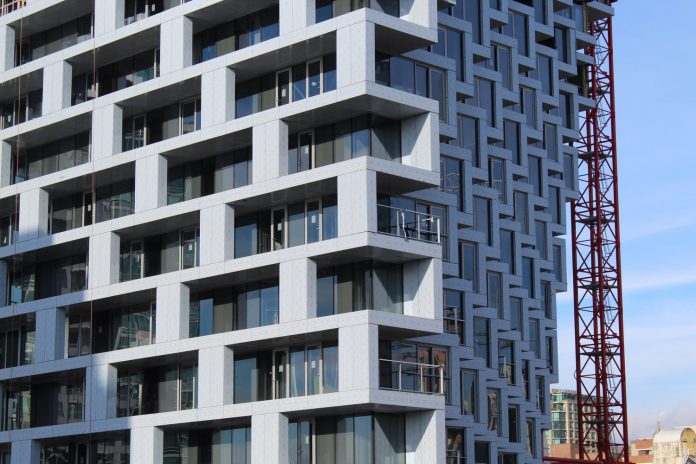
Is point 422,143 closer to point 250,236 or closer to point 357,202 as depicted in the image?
point 357,202

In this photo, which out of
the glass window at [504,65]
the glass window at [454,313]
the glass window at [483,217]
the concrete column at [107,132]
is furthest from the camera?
the glass window at [504,65]

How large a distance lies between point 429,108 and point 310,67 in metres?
6.02

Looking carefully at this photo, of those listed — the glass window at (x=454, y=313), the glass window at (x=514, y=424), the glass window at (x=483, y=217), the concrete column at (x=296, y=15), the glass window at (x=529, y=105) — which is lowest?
the glass window at (x=514, y=424)

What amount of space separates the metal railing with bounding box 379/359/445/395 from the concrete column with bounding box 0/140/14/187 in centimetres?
2596

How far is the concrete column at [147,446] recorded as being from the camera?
6059 centimetres

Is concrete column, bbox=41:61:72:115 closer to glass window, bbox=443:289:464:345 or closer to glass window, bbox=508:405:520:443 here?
glass window, bbox=443:289:464:345

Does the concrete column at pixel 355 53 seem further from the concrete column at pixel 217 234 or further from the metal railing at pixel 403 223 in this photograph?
the concrete column at pixel 217 234

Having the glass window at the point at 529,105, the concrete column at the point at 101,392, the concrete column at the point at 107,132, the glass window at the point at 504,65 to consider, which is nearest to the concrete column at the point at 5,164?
the concrete column at the point at 107,132

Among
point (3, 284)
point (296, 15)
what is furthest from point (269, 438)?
point (3, 284)

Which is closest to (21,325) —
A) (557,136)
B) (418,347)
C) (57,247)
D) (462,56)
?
(57,247)

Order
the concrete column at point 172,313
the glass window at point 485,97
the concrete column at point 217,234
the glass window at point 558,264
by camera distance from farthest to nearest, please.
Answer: the glass window at point 558,264
the glass window at point 485,97
the concrete column at point 172,313
the concrete column at point 217,234

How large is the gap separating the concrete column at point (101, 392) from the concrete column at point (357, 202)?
49.7ft

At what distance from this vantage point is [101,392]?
207 ft

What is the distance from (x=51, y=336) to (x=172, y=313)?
8.26 m
